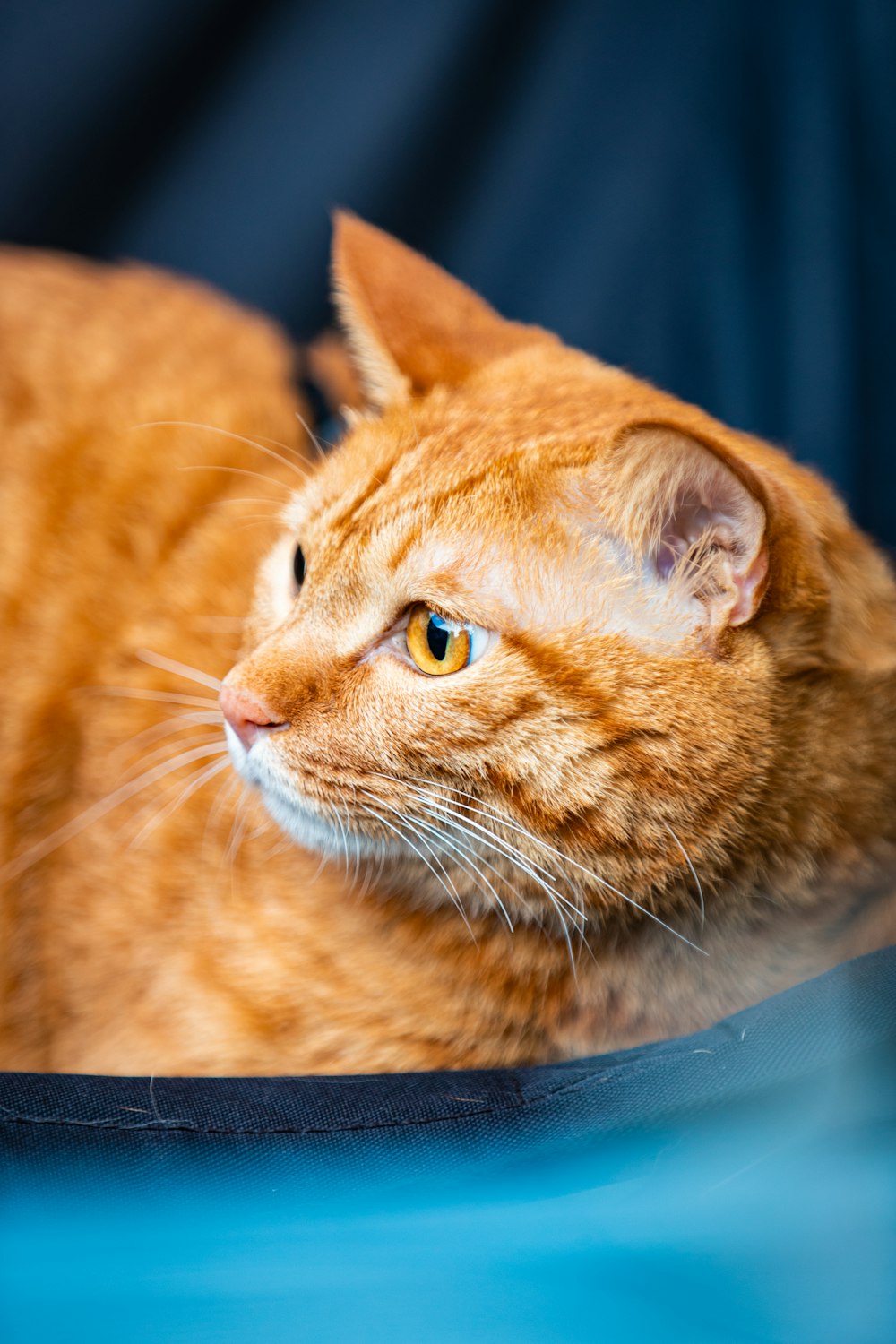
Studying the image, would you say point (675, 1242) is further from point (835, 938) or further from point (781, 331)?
point (781, 331)

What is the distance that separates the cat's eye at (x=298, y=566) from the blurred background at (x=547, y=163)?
0.86 meters

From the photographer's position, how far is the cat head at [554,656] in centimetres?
89

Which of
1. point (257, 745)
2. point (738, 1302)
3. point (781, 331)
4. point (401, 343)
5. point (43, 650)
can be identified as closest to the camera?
point (738, 1302)

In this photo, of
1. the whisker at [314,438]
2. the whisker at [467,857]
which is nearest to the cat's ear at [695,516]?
the whisker at [467,857]

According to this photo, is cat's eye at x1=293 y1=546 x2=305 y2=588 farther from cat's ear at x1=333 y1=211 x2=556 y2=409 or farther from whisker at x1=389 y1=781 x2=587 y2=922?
whisker at x1=389 y1=781 x2=587 y2=922

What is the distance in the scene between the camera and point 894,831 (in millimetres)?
1028

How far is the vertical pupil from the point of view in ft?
3.13

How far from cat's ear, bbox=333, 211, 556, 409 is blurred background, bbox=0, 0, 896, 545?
0.51 metres

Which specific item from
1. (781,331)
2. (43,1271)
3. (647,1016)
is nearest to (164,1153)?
(43,1271)

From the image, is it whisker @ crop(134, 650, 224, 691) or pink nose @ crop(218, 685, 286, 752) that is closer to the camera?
pink nose @ crop(218, 685, 286, 752)

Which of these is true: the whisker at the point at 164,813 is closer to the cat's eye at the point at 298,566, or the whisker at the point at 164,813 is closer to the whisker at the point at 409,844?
the cat's eye at the point at 298,566

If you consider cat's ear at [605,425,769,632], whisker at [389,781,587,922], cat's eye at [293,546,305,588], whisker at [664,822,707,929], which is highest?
cat's ear at [605,425,769,632]

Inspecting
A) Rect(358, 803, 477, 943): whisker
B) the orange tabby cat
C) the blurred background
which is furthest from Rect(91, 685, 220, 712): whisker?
the blurred background

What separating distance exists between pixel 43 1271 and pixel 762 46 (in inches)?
65.3
